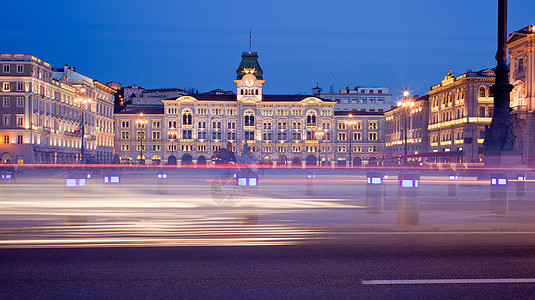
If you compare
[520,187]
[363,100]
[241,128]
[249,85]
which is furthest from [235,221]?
[363,100]

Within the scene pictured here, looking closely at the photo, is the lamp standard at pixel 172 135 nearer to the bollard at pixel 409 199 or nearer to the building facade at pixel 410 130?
the building facade at pixel 410 130

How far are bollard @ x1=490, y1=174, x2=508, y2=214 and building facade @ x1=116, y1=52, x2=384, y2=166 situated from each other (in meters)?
94.3

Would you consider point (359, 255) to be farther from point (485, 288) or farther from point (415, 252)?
point (485, 288)

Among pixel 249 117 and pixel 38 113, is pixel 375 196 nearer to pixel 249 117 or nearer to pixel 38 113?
pixel 38 113

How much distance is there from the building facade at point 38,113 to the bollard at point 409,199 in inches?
2183

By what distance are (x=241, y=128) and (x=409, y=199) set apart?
330 feet

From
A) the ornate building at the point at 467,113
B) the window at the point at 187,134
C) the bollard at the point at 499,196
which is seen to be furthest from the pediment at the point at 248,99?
the bollard at the point at 499,196

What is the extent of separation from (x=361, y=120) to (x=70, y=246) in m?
111

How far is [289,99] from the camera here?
112625 millimetres

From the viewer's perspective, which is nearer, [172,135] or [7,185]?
[7,185]

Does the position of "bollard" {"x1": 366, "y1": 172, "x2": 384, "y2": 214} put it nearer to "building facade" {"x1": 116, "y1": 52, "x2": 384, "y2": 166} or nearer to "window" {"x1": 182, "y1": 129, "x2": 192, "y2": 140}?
"building facade" {"x1": 116, "y1": 52, "x2": 384, "y2": 166}

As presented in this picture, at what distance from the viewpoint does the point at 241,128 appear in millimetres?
112125

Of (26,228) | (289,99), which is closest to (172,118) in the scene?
(289,99)

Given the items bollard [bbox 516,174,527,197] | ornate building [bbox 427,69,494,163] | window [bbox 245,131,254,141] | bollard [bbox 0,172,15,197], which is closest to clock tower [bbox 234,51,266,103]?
window [bbox 245,131,254,141]
